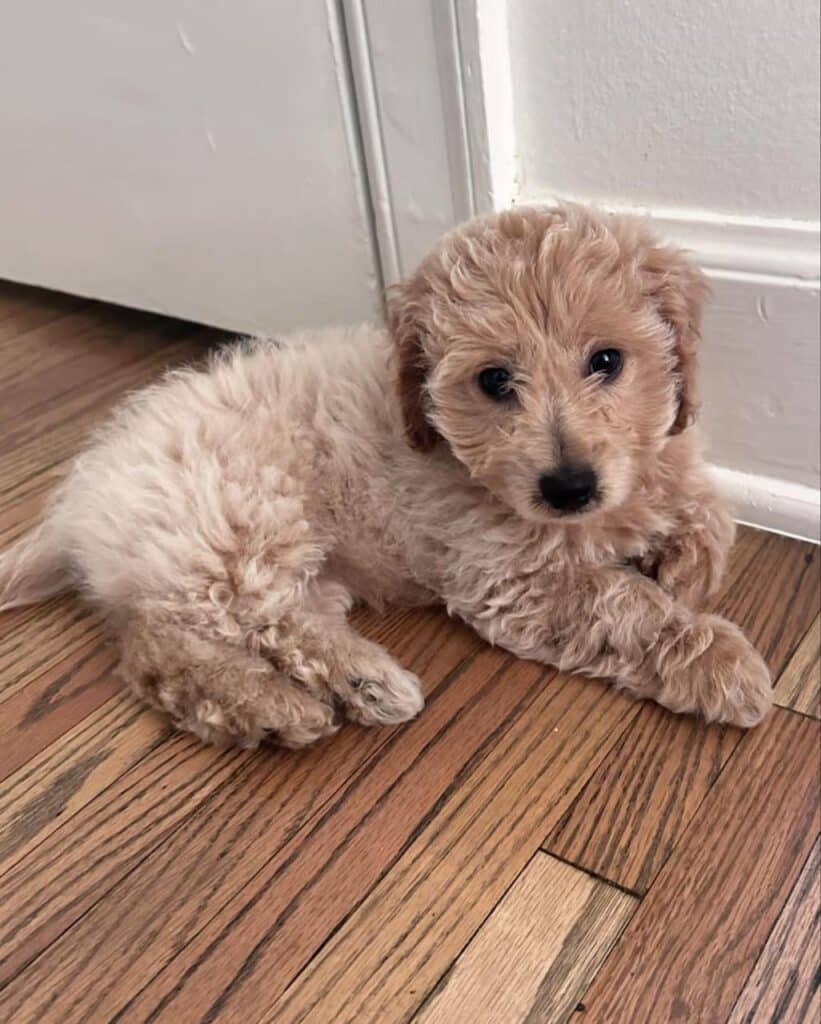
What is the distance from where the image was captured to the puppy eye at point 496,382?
1181 mm

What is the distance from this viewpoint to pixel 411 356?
1267 mm

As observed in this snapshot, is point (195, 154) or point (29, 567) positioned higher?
point (195, 154)

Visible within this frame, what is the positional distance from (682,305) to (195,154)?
1160 millimetres

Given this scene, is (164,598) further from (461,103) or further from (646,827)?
(461,103)

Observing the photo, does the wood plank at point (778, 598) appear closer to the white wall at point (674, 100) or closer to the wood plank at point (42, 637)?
the white wall at point (674, 100)

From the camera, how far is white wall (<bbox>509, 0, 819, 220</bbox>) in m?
1.26

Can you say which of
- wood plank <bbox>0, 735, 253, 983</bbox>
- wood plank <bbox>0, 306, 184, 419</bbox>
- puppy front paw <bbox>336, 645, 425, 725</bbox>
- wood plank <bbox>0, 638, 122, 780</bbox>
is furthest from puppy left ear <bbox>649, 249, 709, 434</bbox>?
wood plank <bbox>0, 306, 184, 419</bbox>

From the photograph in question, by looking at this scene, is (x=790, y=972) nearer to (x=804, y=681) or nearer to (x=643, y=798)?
(x=643, y=798)

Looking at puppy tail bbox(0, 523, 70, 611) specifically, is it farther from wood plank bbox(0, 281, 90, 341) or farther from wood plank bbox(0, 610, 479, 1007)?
wood plank bbox(0, 281, 90, 341)

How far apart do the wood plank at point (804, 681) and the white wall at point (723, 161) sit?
0.26 metres

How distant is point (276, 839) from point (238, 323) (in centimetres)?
133

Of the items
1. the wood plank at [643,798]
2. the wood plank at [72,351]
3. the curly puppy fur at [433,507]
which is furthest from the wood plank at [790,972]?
the wood plank at [72,351]

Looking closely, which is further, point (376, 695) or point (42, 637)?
point (42, 637)

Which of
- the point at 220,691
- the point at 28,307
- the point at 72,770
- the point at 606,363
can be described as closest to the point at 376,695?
the point at 220,691
